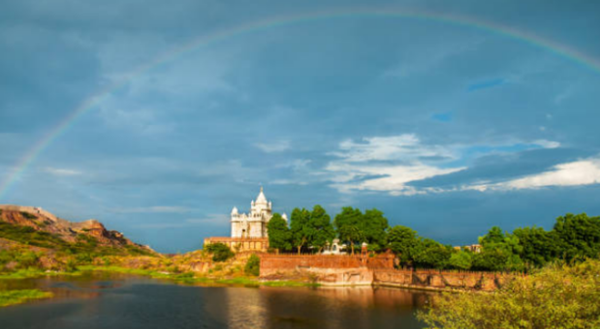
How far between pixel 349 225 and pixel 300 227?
11.7 metres

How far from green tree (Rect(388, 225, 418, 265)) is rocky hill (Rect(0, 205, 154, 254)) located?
10259 centimetres

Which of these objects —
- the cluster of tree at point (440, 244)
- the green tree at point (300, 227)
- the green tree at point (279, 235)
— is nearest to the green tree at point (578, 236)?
the cluster of tree at point (440, 244)

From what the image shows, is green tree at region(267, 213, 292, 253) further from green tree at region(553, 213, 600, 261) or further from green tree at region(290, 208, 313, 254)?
green tree at region(553, 213, 600, 261)

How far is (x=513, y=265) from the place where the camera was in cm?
7425

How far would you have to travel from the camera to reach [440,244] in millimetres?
91312

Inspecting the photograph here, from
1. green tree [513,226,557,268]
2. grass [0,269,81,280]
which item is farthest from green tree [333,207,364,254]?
grass [0,269,81,280]

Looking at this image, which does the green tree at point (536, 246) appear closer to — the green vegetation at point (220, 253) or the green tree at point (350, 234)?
the green tree at point (350, 234)

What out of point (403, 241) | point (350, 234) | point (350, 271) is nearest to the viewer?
point (350, 271)

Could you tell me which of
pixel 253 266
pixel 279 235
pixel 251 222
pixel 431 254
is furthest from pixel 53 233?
pixel 431 254

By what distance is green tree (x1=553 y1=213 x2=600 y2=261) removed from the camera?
69.5 meters

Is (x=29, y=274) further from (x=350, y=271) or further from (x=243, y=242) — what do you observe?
(x=350, y=271)

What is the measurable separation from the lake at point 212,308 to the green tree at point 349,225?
16.5 m

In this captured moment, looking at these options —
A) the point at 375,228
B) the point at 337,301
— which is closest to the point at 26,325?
the point at 337,301

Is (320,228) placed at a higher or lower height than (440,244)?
higher
